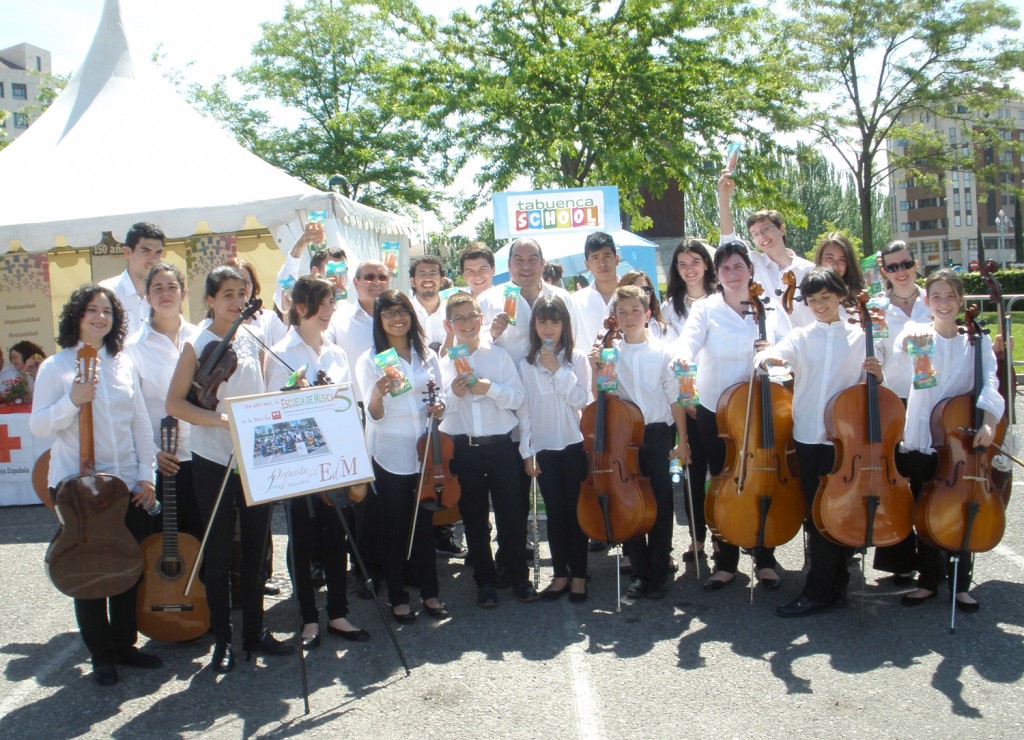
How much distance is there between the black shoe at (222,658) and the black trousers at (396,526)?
859 mm

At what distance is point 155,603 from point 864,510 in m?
3.39

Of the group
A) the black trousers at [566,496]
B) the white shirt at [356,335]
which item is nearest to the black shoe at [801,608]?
the black trousers at [566,496]

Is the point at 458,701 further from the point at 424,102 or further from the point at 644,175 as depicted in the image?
the point at 424,102

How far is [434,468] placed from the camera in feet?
15.0

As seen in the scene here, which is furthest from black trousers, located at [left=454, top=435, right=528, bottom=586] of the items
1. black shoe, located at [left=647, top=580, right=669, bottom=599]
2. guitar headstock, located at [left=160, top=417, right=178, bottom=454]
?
guitar headstock, located at [left=160, top=417, right=178, bottom=454]

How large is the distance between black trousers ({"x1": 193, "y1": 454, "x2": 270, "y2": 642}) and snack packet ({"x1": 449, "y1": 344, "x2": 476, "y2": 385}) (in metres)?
1.16

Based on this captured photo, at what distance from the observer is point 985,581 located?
475 cm

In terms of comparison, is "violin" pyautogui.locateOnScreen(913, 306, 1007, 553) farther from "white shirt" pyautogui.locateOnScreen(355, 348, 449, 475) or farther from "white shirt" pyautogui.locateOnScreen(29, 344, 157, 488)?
"white shirt" pyautogui.locateOnScreen(29, 344, 157, 488)

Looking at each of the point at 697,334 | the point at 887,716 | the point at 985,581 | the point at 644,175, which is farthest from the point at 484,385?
the point at 644,175

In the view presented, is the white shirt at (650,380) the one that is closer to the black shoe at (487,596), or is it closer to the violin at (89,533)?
the black shoe at (487,596)

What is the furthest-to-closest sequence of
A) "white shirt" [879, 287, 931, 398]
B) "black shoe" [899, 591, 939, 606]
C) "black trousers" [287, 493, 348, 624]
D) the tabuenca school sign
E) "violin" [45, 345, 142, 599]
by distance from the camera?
the tabuenca school sign → "white shirt" [879, 287, 931, 398] → "black shoe" [899, 591, 939, 606] → "black trousers" [287, 493, 348, 624] → "violin" [45, 345, 142, 599]

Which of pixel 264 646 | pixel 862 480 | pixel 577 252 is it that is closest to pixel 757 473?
pixel 862 480

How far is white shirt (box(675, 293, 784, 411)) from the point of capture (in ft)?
15.6

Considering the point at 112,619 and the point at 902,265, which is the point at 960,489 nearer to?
the point at 902,265
